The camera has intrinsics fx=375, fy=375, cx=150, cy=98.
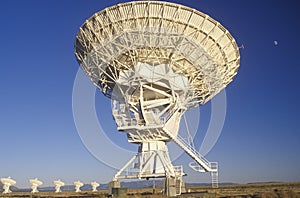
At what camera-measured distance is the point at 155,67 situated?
25.9 metres

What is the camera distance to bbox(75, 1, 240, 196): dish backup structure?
23531 mm

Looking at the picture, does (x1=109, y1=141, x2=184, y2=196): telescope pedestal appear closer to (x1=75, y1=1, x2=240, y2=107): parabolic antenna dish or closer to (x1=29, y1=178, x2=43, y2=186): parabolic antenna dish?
(x1=75, y1=1, x2=240, y2=107): parabolic antenna dish

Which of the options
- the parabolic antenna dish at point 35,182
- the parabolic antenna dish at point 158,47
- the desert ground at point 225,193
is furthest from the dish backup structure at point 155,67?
the parabolic antenna dish at point 35,182

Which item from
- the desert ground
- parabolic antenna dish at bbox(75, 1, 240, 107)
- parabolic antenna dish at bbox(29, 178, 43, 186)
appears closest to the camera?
the desert ground

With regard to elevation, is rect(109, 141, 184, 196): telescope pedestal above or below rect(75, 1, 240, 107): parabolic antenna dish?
below

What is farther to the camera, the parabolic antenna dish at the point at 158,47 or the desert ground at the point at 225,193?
the parabolic antenna dish at the point at 158,47

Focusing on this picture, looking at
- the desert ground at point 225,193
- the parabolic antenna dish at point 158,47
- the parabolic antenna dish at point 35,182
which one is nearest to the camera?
the desert ground at point 225,193

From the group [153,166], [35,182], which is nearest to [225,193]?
[153,166]

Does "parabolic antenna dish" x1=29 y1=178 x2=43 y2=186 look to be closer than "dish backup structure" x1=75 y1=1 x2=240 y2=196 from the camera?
No

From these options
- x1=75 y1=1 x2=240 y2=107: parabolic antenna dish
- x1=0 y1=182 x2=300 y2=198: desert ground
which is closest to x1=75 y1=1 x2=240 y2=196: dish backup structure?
x1=75 y1=1 x2=240 y2=107: parabolic antenna dish

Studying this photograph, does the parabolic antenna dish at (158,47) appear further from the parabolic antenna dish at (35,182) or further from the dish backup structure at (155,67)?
the parabolic antenna dish at (35,182)

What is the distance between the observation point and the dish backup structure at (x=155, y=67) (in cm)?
2353

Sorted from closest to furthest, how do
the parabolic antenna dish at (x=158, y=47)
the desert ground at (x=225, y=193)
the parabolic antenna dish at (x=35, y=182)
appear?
1. the desert ground at (x=225, y=193)
2. the parabolic antenna dish at (x=158, y=47)
3. the parabolic antenna dish at (x=35, y=182)

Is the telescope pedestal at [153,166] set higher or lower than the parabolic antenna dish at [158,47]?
lower
